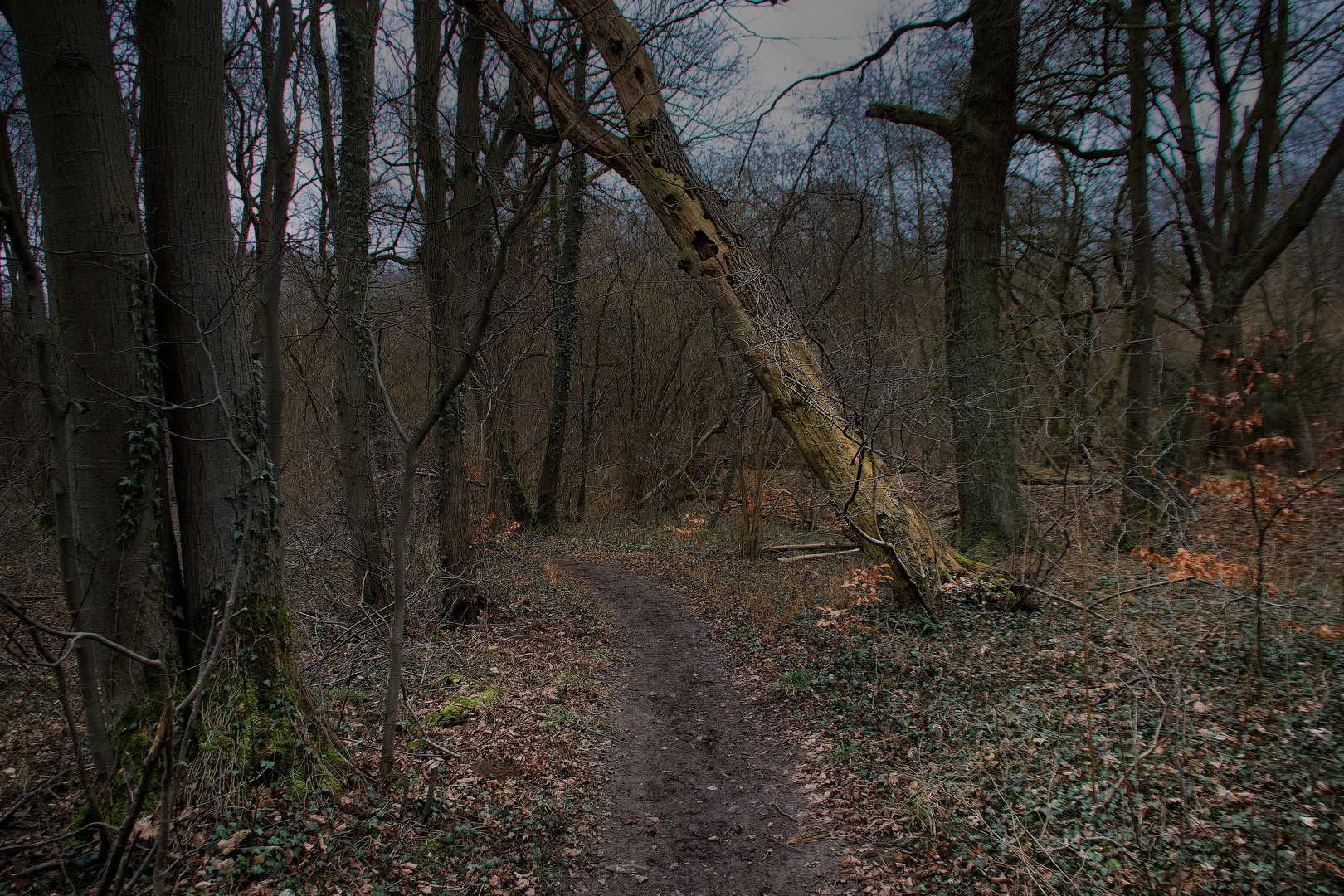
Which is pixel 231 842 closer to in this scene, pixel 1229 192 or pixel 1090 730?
pixel 1090 730

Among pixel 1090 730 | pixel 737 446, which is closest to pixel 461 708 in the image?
pixel 1090 730

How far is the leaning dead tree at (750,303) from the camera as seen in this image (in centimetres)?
680

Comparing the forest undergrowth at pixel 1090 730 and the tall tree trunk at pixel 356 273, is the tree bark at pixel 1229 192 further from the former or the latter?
the tall tree trunk at pixel 356 273

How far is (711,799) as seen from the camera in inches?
174

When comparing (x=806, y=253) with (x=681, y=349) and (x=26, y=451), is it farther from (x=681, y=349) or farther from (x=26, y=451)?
(x=26, y=451)

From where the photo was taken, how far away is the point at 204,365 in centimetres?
329

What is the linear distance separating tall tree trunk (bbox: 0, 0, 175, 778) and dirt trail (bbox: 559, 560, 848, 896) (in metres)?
2.69

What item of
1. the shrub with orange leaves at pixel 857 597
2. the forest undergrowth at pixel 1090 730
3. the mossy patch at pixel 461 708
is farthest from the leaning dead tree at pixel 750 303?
the mossy patch at pixel 461 708

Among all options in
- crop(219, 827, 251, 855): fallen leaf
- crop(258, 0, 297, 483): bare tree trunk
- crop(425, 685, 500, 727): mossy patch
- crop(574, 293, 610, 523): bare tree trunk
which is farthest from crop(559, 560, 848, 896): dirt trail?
crop(574, 293, 610, 523): bare tree trunk

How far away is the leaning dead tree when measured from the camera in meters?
6.80

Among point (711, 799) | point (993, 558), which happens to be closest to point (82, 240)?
point (711, 799)

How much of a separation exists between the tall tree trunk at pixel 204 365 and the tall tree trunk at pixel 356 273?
10.9 ft

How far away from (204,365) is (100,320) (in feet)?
1.43

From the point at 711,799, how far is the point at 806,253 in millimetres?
10997
